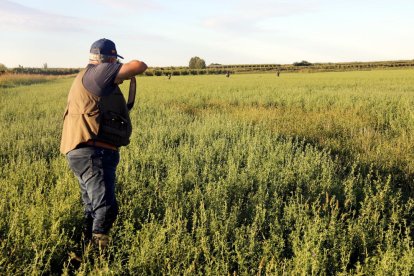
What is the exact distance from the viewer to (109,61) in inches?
133

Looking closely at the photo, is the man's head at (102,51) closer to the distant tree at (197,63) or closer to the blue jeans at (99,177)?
the blue jeans at (99,177)

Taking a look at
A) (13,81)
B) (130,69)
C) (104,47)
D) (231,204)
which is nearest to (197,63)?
(13,81)

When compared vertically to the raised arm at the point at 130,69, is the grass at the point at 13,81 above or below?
above

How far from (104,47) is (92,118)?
27.3 inches

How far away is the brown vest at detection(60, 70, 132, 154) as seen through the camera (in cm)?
321

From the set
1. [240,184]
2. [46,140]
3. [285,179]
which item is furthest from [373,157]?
[46,140]

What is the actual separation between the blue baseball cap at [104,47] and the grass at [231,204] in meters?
1.71

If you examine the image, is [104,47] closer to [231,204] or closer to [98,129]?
[98,129]

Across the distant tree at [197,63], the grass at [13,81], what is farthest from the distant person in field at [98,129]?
the distant tree at [197,63]

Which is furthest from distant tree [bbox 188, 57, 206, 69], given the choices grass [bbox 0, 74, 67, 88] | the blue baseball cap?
the blue baseball cap

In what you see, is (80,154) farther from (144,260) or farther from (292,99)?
(292,99)

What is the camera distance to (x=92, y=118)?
10.5ft

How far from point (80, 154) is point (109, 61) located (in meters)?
0.94

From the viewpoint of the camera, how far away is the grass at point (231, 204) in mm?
3178
